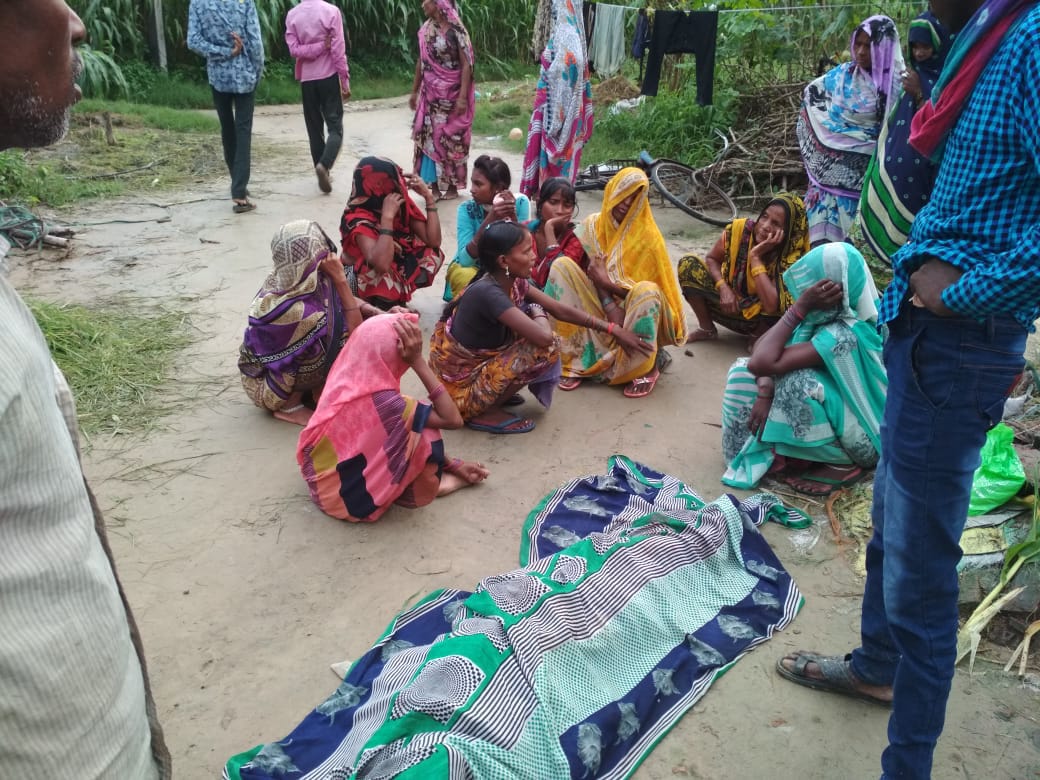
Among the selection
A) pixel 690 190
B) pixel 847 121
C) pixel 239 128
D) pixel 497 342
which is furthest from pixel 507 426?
pixel 239 128

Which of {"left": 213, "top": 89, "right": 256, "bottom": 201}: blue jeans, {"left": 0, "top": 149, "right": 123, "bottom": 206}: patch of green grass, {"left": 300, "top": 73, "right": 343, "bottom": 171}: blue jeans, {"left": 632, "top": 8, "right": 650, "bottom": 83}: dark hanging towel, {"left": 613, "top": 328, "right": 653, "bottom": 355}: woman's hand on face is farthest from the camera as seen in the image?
{"left": 632, "top": 8, "right": 650, "bottom": 83}: dark hanging towel

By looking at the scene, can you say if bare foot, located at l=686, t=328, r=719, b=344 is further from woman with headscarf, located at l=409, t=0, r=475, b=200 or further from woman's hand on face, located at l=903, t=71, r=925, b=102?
woman with headscarf, located at l=409, t=0, r=475, b=200

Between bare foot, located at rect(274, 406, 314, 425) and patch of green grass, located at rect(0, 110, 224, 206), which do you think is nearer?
bare foot, located at rect(274, 406, 314, 425)

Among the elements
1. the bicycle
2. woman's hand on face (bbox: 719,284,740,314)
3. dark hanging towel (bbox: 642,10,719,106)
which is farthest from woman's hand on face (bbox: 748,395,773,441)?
dark hanging towel (bbox: 642,10,719,106)

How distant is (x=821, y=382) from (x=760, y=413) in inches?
10.8

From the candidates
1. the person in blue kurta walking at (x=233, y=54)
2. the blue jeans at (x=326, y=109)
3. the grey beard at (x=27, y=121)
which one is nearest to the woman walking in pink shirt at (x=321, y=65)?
the blue jeans at (x=326, y=109)

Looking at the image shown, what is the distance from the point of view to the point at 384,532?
10.6ft

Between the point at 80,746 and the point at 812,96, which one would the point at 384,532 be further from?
the point at 812,96

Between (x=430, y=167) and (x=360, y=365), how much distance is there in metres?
4.95

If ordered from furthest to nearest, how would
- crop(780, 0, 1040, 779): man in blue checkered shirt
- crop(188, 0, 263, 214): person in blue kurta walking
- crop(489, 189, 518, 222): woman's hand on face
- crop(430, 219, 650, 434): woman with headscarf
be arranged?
crop(188, 0, 263, 214): person in blue kurta walking
crop(489, 189, 518, 222): woman's hand on face
crop(430, 219, 650, 434): woman with headscarf
crop(780, 0, 1040, 779): man in blue checkered shirt

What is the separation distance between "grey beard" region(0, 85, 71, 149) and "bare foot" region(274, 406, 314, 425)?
303 cm

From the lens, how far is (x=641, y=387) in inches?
175

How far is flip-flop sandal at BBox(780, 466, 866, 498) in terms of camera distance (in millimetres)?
3469

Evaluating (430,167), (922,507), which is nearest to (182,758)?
(922,507)
